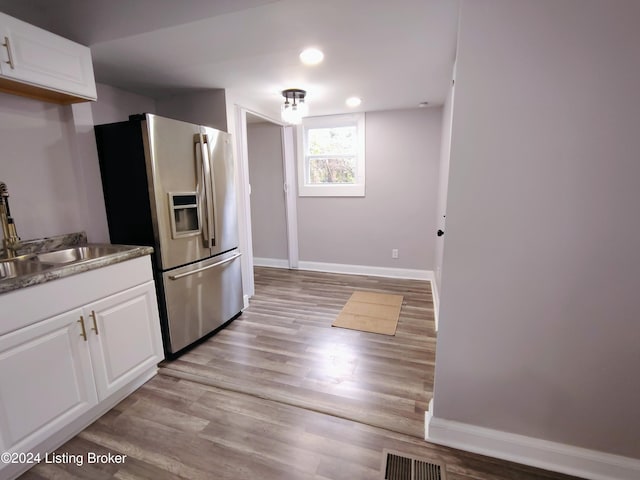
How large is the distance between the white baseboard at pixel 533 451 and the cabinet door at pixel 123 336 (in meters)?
1.85

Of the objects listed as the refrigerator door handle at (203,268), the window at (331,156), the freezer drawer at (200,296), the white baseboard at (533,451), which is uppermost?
the window at (331,156)

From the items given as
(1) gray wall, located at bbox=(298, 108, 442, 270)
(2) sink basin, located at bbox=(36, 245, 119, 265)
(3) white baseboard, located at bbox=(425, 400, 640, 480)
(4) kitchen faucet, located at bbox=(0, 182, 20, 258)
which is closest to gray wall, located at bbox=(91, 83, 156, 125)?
(4) kitchen faucet, located at bbox=(0, 182, 20, 258)

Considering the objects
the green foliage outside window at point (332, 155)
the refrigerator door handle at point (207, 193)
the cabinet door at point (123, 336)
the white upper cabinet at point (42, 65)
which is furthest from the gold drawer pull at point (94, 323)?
the green foliage outside window at point (332, 155)

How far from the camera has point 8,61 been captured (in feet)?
5.10

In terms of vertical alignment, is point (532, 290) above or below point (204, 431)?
above

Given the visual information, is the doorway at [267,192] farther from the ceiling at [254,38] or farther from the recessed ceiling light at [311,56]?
the recessed ceiling light at [311,56]

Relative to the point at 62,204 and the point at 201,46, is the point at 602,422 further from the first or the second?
the point at 62,204

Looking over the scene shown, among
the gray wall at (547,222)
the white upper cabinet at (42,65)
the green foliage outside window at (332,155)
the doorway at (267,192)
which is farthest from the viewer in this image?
the doorway at (267,192)

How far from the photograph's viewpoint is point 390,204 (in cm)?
414

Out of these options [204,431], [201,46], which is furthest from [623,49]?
[204,431]

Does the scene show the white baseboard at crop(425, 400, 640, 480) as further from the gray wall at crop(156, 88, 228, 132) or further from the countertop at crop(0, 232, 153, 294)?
the gray wall at crop(156, 88, 228, 132)

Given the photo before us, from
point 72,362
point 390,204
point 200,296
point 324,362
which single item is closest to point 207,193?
point 200,296

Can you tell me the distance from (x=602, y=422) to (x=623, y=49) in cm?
159

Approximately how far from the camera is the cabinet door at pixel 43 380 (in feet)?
4.37
